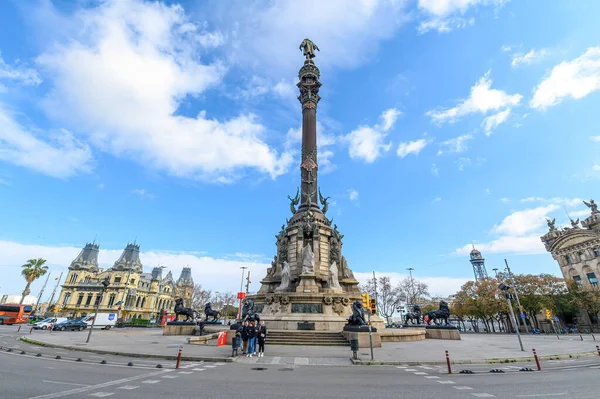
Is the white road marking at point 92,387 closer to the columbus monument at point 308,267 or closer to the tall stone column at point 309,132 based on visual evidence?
the columbus monument at point 308,267

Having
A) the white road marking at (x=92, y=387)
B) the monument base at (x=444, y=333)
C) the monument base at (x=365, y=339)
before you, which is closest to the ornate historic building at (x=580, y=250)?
the monument base at (x=444, y=333)

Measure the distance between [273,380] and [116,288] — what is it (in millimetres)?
95326

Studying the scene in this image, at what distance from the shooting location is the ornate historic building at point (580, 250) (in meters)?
53.8

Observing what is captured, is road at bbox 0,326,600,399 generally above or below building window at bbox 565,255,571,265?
below

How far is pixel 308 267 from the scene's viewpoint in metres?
28.0

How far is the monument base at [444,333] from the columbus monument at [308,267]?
16.0ft

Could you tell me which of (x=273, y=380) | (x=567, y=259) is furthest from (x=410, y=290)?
(x=273, y=380)

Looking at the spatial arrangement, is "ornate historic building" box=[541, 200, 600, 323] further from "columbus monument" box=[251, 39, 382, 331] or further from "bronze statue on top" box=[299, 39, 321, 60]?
"bronze statue on top" box=[299, 39, 321, 60]

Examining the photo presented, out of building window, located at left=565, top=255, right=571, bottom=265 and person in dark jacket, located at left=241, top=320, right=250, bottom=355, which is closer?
person in dark jacket, located at left=241, top=320, right=250, bottom=355

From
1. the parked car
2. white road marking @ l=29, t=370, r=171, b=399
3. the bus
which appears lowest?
white road marking @ l=29, t=370, r=171, b=399

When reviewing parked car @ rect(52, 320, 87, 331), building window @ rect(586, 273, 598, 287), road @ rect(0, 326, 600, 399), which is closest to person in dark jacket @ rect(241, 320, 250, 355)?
road @ rect(0, 326, 600, 399)

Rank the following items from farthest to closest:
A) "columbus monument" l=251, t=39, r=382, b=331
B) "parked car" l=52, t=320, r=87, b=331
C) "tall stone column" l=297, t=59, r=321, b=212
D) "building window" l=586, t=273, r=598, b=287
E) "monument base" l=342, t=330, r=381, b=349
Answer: "building window" l=586, t=273, r=598, b=287 → "parked car" l=52, t=320, r=87, b=331 → "tall stone column" l=297, t=59, r=321, b=212 → "columbus monument" l=251, t=39, r=382, b=331 → "monument base" l=342, t=330, r=381, b=349

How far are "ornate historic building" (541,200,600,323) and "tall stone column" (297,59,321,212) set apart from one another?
54.5 m

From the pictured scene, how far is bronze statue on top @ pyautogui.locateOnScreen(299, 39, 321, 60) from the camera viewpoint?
146ft
